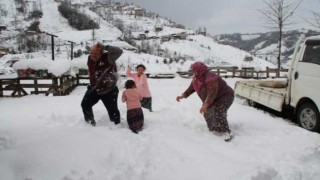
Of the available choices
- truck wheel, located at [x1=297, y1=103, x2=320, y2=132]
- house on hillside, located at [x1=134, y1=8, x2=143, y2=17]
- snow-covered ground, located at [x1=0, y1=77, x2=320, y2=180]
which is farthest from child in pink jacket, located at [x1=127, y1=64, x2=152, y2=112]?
house on hillside, located at [x1=134, y1=8, x2=143, y2=17]

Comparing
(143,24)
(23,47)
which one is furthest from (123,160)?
(143,24)

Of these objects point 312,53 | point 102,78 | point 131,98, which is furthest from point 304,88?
point 102,78

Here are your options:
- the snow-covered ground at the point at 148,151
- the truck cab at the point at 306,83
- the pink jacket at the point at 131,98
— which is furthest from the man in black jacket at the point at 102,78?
the truck cab at the point at 306,83

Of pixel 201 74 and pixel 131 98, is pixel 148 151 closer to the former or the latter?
pixel 131 98

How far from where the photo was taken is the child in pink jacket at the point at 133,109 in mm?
7047

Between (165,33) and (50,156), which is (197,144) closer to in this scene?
(50,156)

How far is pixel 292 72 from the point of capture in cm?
901

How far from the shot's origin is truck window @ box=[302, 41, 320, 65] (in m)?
8.34

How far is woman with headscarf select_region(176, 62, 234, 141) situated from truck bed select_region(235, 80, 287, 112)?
9.14ft

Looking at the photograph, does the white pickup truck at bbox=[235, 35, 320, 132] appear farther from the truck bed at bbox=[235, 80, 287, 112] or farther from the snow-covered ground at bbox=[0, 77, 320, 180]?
the snow-covered ground at bbox=[0, 77, 320, 180]

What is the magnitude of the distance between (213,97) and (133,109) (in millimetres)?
1516

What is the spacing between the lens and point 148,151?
5879 mm

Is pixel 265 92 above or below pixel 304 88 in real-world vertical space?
below

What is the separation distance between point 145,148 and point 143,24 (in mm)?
159886
